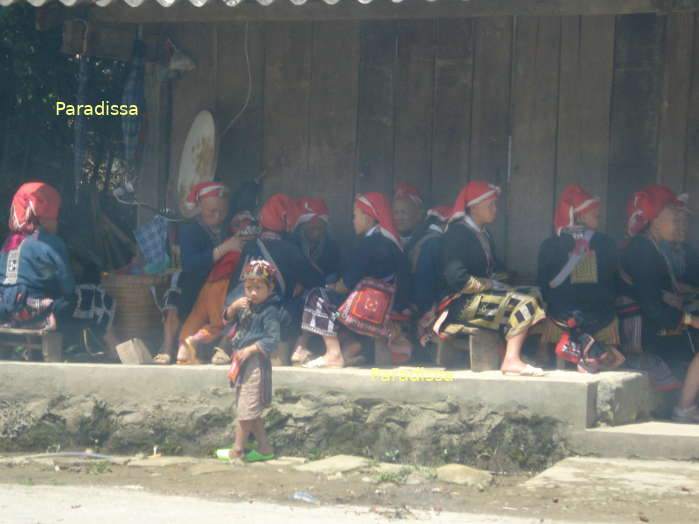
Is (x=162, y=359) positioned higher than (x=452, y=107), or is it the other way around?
(x=452, y=107)

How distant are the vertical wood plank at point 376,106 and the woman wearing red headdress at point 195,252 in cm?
113

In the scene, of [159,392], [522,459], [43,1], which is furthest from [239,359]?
[43,1]

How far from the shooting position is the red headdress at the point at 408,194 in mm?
8055

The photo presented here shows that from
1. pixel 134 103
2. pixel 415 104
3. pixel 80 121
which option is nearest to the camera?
pixel 415 104

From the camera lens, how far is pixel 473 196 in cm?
722

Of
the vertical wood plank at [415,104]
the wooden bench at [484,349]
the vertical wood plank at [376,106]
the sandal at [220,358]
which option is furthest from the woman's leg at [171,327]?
the wooden bench at [484,349]

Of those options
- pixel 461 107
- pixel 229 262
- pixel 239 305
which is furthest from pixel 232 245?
pixel 461 107

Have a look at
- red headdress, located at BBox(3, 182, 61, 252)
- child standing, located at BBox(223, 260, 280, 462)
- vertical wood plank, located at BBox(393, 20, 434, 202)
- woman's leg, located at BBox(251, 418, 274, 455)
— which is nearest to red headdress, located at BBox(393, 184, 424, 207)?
vertical wood plank, located at BBox(393, 20, 434, 202)

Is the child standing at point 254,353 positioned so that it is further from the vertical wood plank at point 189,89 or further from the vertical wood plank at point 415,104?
the vertical wood plank at point 189,89

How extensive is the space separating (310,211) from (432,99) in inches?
49.6

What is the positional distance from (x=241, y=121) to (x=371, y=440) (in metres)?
3.04

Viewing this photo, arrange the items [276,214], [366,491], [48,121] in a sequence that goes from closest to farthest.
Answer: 1. [366,491]
2. [276,214]
3. [48,121]

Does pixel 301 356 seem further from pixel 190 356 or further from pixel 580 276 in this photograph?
pixel 580 276

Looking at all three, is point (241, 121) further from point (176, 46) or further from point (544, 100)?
point (544, 100)
